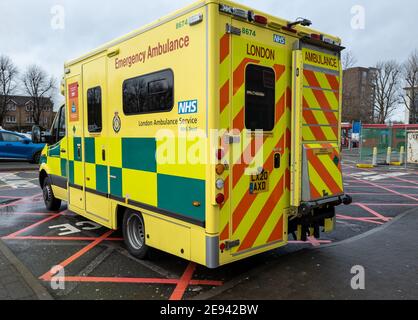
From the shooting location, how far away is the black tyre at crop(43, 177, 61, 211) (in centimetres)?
803

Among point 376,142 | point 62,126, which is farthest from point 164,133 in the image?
point 376,142

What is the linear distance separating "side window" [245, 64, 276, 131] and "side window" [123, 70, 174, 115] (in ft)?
2.91

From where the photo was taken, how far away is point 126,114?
5098 mm

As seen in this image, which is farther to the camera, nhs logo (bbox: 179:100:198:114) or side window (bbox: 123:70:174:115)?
side window (bbox: 123:70:174:115)

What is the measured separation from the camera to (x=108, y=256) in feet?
17.5

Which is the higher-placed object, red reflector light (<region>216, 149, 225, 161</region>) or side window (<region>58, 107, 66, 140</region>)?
side window (<region>58, 107, 66, 140</region>)

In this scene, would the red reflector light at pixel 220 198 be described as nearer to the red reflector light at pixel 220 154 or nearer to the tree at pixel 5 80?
the red reflector light at pixel 220 154

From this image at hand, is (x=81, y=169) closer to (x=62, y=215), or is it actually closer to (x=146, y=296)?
(x=62, y=215)

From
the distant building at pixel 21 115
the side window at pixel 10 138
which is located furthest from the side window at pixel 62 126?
the distant building at pixel 21 115

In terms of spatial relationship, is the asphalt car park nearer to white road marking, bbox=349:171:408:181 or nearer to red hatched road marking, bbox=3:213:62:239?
red hatched road marking, bbox=3:213:62:239

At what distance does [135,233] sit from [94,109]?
211 cm

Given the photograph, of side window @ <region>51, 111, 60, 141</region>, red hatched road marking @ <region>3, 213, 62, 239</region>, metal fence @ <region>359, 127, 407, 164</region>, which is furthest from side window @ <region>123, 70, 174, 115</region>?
metal fence @ <region>359, 127, 407, 164</region>

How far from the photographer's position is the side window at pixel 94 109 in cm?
573

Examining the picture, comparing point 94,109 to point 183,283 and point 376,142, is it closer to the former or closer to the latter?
point 183,283
